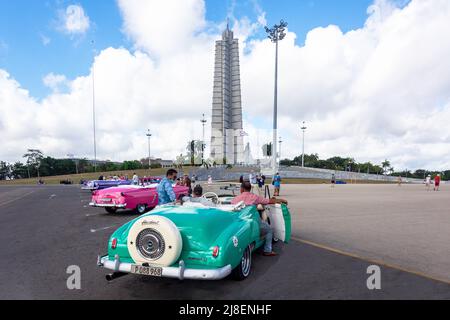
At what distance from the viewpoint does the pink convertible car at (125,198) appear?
1148 cm

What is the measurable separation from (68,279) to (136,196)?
24.2 feet

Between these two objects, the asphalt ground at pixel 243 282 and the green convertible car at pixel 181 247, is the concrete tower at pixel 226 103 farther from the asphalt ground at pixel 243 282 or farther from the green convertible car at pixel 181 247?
the green convertible car at pixel 181 247

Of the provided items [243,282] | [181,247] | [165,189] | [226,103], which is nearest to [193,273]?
[181,247]

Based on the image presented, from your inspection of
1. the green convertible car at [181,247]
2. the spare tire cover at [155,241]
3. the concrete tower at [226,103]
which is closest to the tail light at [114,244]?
the green convertible car at [181,247]

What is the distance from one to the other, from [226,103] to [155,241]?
305ft

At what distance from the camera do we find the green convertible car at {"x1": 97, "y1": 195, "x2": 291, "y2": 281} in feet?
13.1

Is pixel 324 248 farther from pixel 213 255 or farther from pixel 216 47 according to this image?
pixel 216 47

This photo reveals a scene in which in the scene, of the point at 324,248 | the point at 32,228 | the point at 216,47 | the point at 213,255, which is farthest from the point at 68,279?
the point at 216,47

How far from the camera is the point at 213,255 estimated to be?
13.2ft

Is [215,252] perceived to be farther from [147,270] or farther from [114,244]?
[114,244]

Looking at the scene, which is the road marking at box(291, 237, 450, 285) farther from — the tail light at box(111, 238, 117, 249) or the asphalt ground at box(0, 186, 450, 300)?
the tail light at box(111, 238, 117, 249)

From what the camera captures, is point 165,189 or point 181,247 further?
point 165,189

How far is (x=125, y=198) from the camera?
37.8 ft
